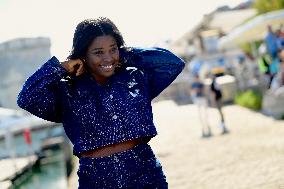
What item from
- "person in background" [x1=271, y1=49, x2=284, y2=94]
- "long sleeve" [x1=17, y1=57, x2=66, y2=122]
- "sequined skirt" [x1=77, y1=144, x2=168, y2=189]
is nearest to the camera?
"sequined skirt" [x1=77, y1=144, x2=168, y2=189]

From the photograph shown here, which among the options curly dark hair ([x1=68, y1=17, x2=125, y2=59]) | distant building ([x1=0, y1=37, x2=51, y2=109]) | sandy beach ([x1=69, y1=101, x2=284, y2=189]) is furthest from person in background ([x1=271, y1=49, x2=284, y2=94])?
distant building ([x1=0, y1=37, x2=51, y2=109])

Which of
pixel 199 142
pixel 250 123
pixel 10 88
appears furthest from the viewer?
pixel 10 88

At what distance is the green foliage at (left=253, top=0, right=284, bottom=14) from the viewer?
62.2 ft

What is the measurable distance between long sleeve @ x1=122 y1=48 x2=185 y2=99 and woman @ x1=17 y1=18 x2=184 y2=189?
0.25 feet

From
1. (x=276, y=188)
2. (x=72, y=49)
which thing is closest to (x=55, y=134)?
(x=276, y=188)

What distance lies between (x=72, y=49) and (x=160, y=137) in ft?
38.2

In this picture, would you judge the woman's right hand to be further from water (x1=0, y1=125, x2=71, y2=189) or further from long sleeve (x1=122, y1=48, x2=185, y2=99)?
water (x1=0, y1=125, x2=71, y2=189)

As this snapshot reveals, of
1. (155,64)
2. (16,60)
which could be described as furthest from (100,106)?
(16,60)

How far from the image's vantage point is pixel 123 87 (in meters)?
2.15

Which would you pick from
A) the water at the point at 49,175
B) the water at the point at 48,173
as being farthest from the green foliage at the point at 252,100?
the water at the point at 49,175

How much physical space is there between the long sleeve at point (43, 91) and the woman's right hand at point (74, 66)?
23mm

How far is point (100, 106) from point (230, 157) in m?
6.14

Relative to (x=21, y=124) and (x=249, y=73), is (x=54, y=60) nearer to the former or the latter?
(x=21, y=124)

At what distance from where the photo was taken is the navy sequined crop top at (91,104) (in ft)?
6.68
